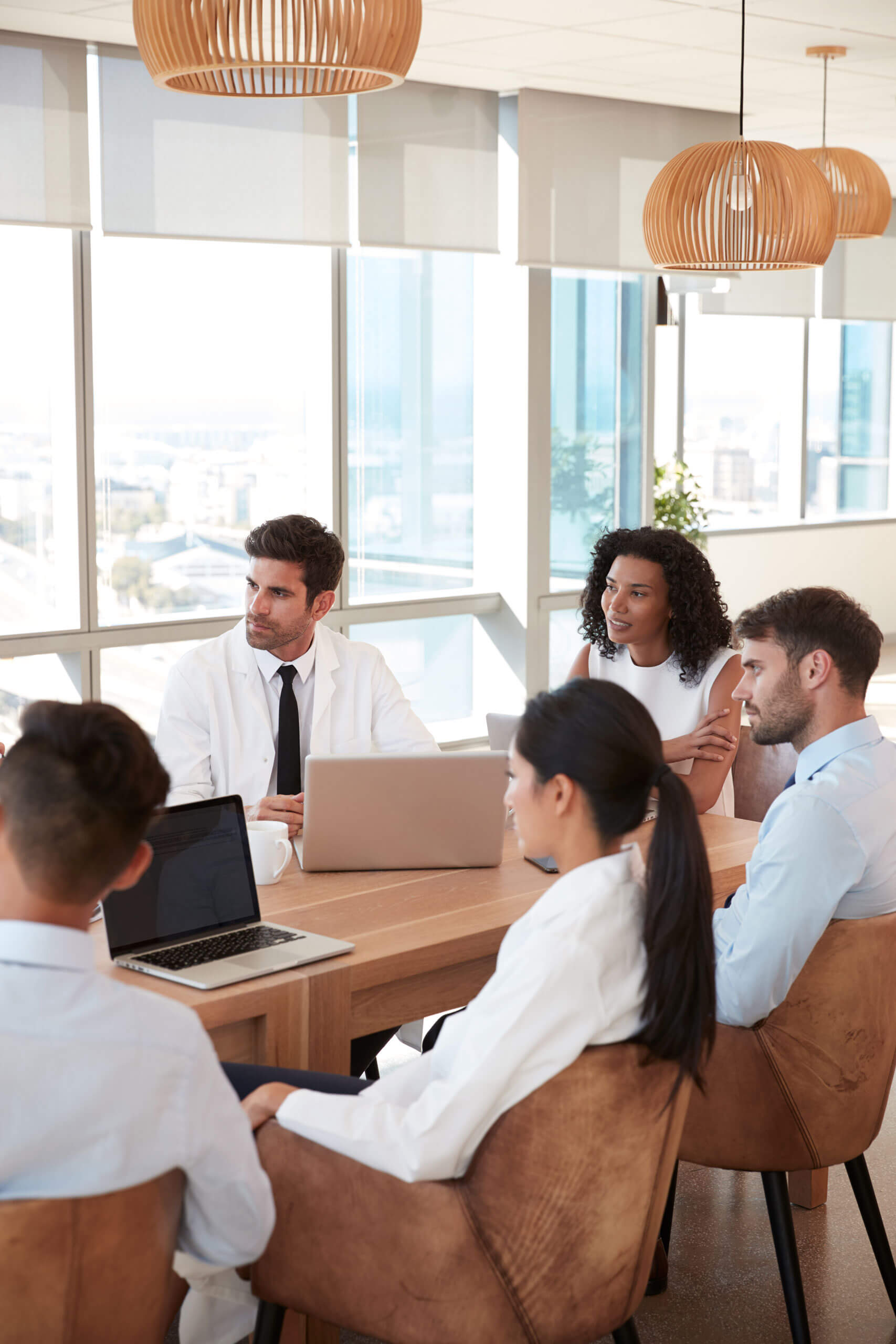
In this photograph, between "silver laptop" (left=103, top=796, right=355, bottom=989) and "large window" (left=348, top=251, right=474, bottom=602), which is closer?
"silver laptop" (left=103, top=796, right=355, bottom=989)

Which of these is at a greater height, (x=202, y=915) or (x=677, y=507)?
(x=677, y=507)

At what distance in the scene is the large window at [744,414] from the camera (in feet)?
32.1

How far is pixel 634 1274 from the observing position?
1.75 metres

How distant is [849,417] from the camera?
11.1 m

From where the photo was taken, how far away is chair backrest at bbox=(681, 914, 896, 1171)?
216cm

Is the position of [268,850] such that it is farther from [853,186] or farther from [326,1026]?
[853,186]

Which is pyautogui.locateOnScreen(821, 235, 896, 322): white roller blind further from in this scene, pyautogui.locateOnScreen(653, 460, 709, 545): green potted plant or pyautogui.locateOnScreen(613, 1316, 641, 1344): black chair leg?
pyautogui.locateOnScreen(613, 1316, 641, 1344): black chair leg

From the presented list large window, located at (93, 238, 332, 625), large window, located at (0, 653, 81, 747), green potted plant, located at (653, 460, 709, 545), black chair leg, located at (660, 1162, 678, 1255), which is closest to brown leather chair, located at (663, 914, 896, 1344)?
black chair leg, located at (660, 1162, 678, 1255)

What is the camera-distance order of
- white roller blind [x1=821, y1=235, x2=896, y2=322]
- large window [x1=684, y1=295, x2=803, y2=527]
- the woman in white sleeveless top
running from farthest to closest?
large window [x1=684, y1=295, x2=803, y2=527]
white roller blind [x1=821, y1=235, x2=896, y2=322]
the woman in white sleeveless top

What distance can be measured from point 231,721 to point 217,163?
3.21m

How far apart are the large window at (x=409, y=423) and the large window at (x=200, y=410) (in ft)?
0.68

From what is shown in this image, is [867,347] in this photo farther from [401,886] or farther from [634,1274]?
[634,1274]

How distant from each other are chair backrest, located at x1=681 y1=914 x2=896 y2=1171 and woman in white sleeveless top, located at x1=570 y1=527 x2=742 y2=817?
1.22 metres

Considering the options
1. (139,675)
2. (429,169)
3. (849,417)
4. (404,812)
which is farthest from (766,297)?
(404,812)
